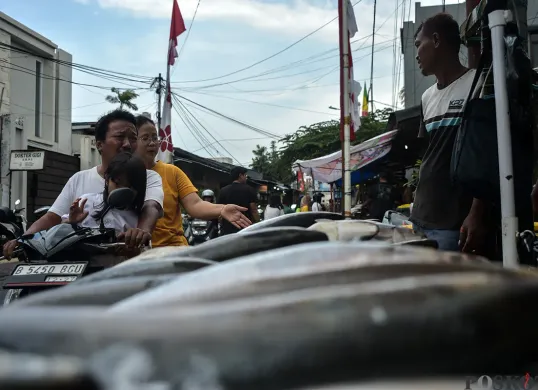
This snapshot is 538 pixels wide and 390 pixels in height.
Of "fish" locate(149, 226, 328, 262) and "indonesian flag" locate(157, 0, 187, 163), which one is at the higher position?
"indonesian flag" locate(157, 0, 187, 163)

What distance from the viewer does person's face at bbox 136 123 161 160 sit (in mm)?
3348

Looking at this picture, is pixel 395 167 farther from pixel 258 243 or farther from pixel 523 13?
pixel 258 243

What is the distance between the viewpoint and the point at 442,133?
2.52 metres

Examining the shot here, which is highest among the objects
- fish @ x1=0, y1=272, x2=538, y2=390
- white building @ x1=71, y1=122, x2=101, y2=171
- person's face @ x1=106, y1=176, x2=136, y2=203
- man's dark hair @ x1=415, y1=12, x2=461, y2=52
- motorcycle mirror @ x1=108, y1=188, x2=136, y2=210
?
white building @ x1=71, y1=122, x2=101, y2=171

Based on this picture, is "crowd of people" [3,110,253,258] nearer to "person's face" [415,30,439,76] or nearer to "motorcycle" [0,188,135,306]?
"motorcycle" [0,188,135,306]

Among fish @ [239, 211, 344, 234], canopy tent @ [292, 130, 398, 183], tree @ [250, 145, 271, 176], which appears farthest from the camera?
tree @ [250, 145, 271, 176]

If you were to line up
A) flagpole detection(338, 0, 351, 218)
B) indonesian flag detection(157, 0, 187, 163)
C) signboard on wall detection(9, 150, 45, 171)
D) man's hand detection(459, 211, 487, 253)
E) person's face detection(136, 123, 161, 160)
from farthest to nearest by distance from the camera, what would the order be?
signboard on wall detection(9, 150, 45, 171), indonesian flag detection(157, 0, 187, 163), flagpole detection(338, 0, 351, 218), person's face detection(136, 123, 161, 160), man's hand detection(459, 211, 487, 253)

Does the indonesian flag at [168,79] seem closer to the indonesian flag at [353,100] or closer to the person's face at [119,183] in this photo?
the indonesian flag at [353,100]

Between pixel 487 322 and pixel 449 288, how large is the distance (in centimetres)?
6

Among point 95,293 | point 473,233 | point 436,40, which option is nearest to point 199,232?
point 436,40

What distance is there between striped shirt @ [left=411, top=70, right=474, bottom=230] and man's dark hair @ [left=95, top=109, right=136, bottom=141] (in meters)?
1.66

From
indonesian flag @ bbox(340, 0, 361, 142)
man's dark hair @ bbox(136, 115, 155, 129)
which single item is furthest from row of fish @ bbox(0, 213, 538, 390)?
indonesian flag @ bbox(340, 0, 361, 142)

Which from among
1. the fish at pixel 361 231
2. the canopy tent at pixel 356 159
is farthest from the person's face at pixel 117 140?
the canopy tent at pixel 356 159

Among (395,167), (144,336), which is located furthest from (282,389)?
(395,167)
